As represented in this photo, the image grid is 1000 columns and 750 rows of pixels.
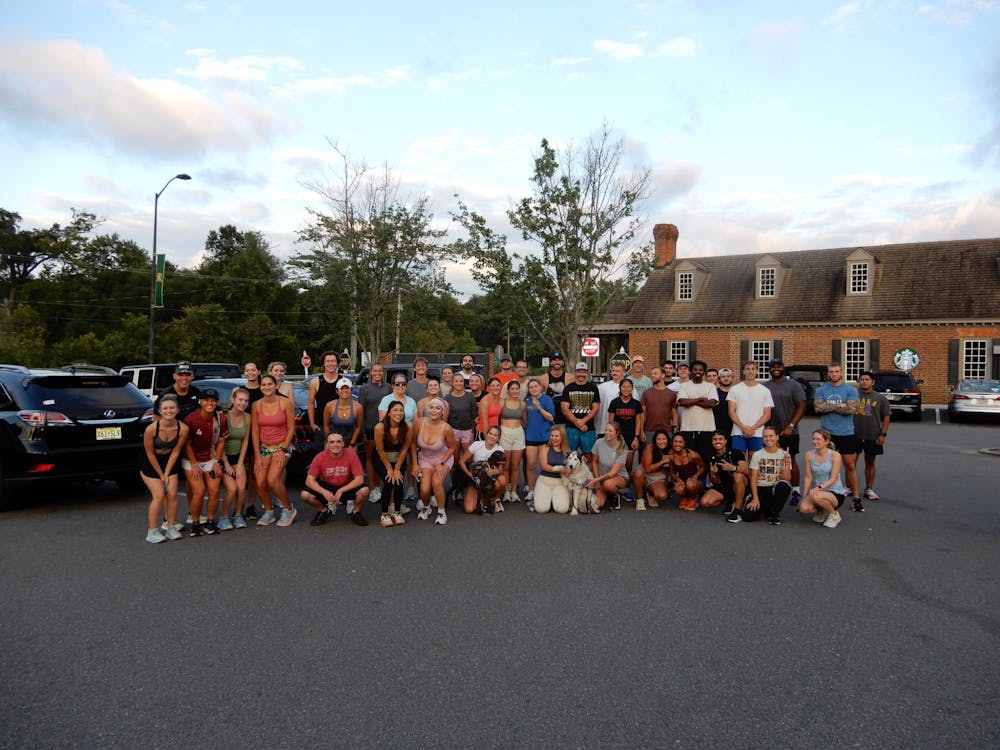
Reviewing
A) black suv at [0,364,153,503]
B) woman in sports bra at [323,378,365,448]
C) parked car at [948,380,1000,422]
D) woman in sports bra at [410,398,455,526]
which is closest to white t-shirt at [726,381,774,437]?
woman in sports bra at [410,398,455,526]

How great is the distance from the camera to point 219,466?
23.2ft

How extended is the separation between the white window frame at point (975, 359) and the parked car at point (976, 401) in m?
10.3

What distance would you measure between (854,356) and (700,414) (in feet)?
91.7

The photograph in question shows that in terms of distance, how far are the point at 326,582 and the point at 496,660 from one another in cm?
200

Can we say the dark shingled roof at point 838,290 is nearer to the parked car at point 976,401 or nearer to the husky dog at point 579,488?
the parked car at point 976,401

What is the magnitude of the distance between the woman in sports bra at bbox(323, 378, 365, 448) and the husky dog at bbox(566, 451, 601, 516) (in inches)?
103

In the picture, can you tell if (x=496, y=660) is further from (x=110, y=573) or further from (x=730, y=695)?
(x=110, y=573)

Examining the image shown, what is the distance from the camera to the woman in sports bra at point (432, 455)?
307 inches

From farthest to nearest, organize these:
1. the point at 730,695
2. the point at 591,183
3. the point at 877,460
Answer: the point at 591,183 < the point at 877,460 < the point at 730,695

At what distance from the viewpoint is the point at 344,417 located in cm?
801

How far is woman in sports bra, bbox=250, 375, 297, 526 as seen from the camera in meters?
7.36

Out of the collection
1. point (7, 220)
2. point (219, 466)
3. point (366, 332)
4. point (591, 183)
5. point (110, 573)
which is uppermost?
point (7, 220)

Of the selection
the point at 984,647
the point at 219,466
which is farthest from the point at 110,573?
the point at 984,647

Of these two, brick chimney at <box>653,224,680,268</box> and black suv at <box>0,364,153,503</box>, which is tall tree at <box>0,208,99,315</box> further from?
black suv at <box>0,364,153,503</box>
